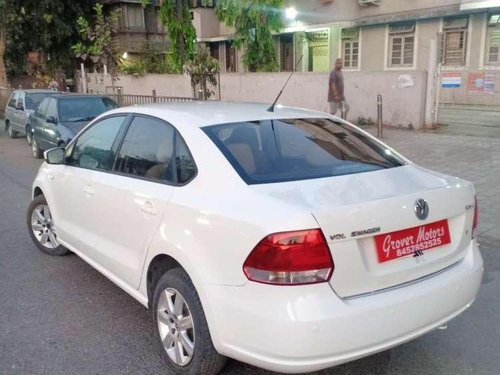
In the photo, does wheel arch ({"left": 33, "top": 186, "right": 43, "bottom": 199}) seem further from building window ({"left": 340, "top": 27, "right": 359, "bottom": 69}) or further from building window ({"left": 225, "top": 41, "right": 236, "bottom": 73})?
building window ({"left": 225, "top": 41, "right": 236, "bottom": 73})

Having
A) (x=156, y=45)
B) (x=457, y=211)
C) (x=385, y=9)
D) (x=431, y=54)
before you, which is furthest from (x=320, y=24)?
(x=457, y=211)

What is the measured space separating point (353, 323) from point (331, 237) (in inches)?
16.8

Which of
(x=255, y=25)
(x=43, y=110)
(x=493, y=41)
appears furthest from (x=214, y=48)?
(x=43, y=110)

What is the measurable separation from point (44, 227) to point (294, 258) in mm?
3585

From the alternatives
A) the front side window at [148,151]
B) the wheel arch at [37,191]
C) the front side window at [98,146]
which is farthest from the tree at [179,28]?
the front side window at [148,151]

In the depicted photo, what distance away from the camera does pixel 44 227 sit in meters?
5.12

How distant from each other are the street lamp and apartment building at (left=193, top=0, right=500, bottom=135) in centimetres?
13

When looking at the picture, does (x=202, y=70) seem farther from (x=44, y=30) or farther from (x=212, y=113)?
(x=44, y=30)

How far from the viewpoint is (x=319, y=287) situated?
2.41m

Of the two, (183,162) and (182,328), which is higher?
(183,162)

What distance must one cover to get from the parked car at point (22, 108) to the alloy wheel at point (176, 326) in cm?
1232

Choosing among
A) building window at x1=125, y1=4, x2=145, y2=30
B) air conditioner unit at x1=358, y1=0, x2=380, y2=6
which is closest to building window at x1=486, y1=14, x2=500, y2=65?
air conditioner unit at x1=358, y1=0, x2=380, y2=6

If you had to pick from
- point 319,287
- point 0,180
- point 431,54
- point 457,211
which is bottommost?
point 0,180

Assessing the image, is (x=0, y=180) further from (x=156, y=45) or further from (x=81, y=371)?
(x=156, y=45)
